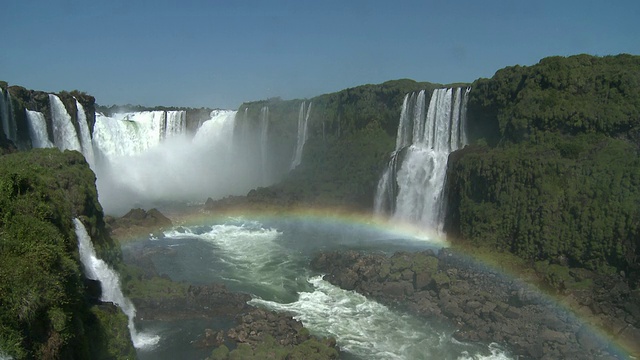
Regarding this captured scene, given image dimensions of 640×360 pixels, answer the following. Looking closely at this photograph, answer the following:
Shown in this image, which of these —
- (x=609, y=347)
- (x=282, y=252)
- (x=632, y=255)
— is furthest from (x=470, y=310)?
(x=282, y=252)

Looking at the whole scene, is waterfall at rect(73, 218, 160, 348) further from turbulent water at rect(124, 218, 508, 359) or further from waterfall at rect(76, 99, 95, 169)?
waterfall at rect(76, 99, 95, 169)

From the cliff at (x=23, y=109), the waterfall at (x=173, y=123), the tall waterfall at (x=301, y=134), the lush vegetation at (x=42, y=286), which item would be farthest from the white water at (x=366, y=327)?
the waterfall at (x=173, y=123)

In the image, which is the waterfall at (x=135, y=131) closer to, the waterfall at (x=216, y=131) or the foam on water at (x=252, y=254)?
the waterfall at (x=216, y=131)

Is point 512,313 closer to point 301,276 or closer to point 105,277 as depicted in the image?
point 301,276

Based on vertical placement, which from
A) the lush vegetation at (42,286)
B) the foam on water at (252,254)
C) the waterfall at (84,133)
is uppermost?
the waterfall at (84,133)

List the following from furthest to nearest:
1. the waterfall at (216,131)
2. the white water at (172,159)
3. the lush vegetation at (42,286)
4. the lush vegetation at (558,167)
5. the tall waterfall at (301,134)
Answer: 1. the waterfall at (216,131)
2. the white water at (172,159)
3. the tall waterfall at (301,134)
4. the lush vegetation at (558,167)
5. the lush vegetation at (42,286)

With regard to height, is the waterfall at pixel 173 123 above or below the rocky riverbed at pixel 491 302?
above

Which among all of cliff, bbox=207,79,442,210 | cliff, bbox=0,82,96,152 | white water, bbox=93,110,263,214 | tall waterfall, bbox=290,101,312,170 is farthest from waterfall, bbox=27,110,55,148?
tall waterfall, bbox=290,101,312,170
